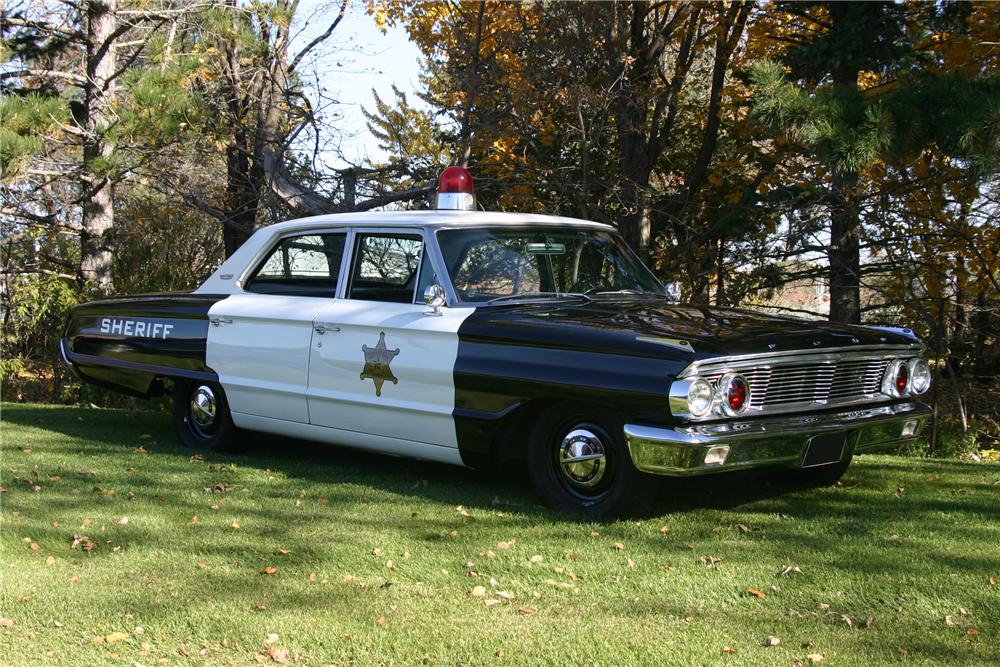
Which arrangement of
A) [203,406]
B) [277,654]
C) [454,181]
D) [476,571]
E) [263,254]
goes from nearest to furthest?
[277,654]
[476,571]
[454,181]
[263,254]
[203,406]

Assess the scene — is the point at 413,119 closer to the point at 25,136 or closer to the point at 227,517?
the point at 25,136

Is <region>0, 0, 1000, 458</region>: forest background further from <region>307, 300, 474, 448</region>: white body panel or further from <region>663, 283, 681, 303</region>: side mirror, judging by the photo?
<region>307, 300, 474, 448</region>: white body panel

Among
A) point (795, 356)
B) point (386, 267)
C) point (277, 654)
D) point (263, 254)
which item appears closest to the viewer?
point (277, 654)

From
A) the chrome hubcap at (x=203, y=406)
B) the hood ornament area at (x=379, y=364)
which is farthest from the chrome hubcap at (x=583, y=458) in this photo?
the chrome hubcap at (x=203, y=406)

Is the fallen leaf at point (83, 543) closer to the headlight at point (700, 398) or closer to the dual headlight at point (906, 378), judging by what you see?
the headlight at point (700, 398)

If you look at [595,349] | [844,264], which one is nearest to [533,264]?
[595,349]

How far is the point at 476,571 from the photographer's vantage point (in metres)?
4.92

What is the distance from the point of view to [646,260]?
12.6 meters

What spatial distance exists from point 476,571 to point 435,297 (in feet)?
6.23

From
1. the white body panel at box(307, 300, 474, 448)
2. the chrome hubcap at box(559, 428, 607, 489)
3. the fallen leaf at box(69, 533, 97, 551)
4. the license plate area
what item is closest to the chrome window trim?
the white body panel at box(307, 300, 474, 448)

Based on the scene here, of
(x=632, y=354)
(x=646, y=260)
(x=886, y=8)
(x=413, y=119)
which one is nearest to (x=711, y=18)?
(x=886, y=8)

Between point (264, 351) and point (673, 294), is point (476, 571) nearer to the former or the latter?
point (673, 294)

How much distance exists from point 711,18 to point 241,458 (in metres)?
8.88

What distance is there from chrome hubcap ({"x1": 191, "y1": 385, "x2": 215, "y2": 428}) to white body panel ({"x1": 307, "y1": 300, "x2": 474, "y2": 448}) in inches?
48.6
